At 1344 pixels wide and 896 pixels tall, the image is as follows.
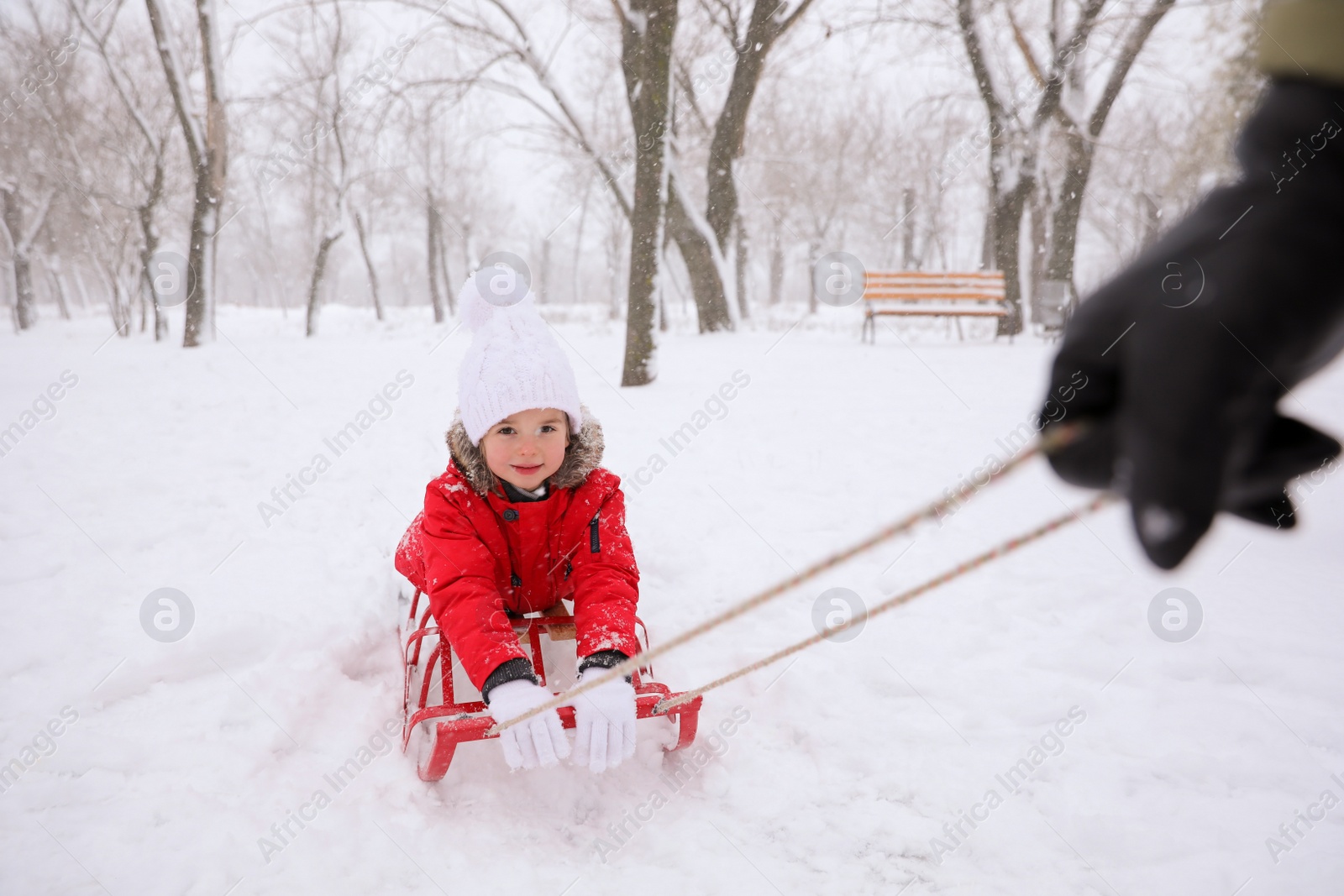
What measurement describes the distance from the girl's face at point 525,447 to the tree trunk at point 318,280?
1687 centimetres

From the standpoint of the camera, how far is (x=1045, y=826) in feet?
5.93

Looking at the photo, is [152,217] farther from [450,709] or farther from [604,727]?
[604,727]

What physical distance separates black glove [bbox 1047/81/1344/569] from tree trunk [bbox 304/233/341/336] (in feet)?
60.9

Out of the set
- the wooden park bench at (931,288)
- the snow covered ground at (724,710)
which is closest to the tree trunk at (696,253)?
the wooden park bench at (931,288)

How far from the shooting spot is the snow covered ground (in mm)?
1704

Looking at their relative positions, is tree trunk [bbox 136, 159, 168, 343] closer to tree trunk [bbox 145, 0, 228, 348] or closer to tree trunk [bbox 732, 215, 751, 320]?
tree trunk [bbox 145, 0, 228, 348]

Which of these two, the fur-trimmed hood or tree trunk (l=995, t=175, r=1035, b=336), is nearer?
the fur-trimmed hood

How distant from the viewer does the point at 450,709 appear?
1.93m

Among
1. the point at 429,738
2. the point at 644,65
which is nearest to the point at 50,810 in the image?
the point at 429,738

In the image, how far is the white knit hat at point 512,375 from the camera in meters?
2.15

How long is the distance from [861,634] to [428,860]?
1698mm

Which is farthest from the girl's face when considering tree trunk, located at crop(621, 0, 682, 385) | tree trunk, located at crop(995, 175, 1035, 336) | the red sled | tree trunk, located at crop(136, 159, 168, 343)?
tree trunk, located at crop(136, 159, 168, 343)

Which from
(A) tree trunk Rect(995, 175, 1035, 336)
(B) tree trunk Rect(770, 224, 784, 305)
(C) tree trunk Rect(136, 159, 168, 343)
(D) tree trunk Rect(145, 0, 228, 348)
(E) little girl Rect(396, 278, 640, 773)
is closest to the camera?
(E) little girl Rect(396, 278, 640, 773)

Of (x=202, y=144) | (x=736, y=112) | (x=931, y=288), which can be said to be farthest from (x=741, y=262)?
(x=202, y=144)
